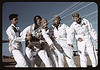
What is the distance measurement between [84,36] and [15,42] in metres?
0.94

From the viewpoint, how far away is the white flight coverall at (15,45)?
184 cm

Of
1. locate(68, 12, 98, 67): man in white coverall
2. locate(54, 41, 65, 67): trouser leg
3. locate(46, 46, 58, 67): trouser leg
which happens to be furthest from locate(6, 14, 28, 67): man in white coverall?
locate(68, 12, 98, 67): man in white coverall

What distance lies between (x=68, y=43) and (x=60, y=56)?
203mm

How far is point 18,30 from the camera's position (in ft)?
6.55

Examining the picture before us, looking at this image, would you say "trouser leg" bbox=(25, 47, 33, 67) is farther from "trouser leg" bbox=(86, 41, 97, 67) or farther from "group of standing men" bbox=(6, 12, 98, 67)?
"trouser leg" bbox=(86, 41, 97, 67)

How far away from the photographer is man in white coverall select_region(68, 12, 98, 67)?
2121 mm

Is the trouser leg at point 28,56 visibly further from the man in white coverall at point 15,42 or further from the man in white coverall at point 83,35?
the man in white coverall at point 83,35

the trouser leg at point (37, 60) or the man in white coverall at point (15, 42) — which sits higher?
the man in white coverall at point (15, 42)

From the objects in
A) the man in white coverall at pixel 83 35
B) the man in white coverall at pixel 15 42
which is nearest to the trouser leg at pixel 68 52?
the man in white coverall at pixel 83 35

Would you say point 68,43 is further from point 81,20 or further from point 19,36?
point 19,36

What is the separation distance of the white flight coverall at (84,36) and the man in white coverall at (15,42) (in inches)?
26.8

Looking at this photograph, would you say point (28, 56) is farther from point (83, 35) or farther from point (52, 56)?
point (83, 35)

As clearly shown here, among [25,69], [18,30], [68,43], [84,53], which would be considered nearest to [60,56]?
[68,43]

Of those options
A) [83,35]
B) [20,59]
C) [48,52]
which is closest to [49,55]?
[48,52]
